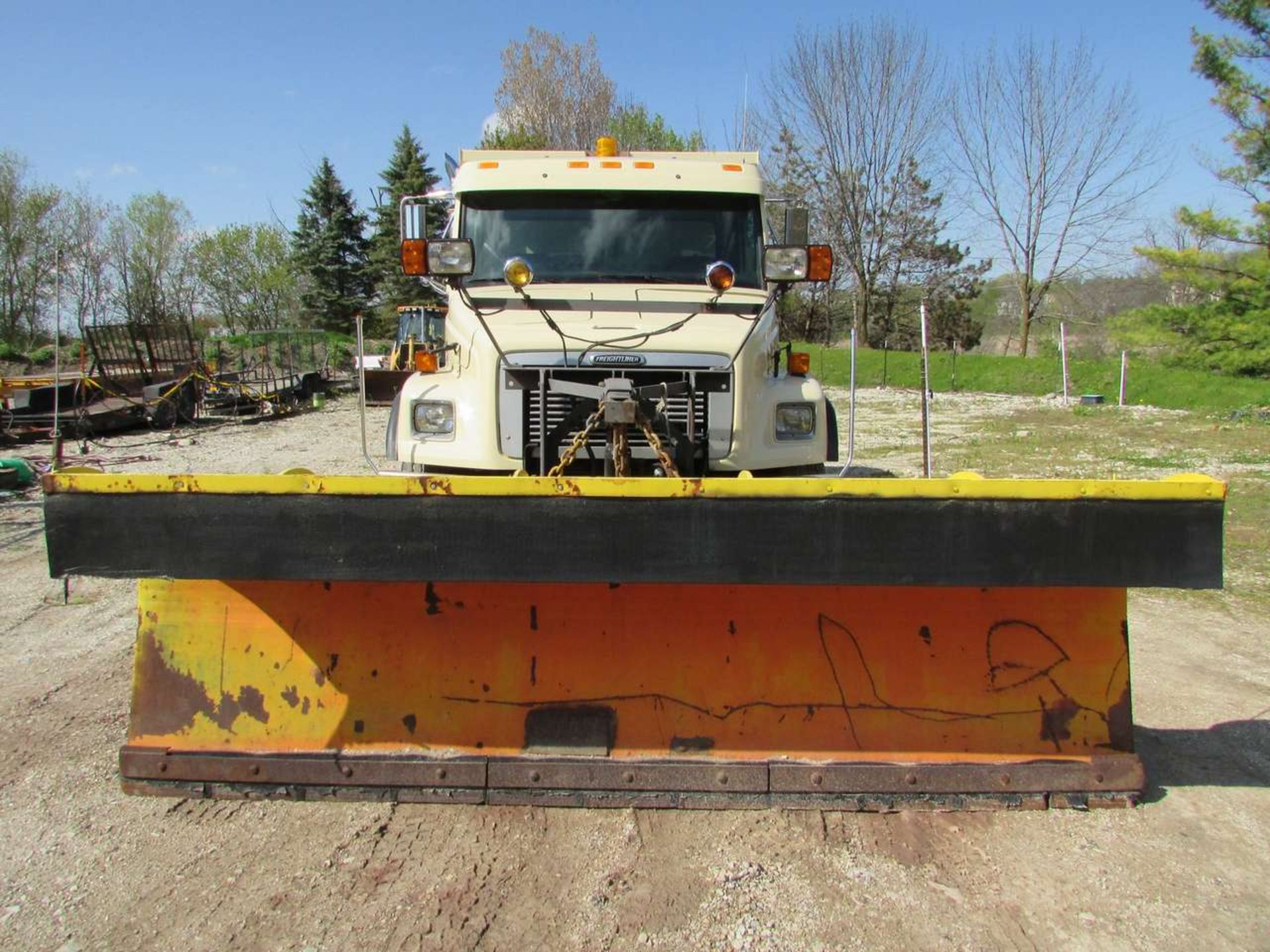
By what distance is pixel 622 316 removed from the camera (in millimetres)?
4344

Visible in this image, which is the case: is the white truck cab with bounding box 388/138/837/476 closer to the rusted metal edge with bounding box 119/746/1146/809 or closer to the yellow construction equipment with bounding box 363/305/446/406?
the rusted metal edge with bounding box 119/746/1146/809

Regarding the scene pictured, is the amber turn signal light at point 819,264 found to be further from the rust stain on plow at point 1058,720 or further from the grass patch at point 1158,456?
the grass patch at point 1158,456

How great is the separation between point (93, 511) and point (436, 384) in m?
1.73

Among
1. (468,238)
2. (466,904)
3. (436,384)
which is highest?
(468,238)

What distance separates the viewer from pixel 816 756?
10.5 ft

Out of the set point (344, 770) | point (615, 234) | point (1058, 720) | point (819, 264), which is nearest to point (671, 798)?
point (344, 770)

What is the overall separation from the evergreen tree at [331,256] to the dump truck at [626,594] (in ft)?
154

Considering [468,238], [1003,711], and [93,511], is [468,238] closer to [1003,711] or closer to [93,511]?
[93,511]

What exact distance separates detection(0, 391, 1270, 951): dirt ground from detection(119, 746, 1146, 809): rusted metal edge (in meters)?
0.10

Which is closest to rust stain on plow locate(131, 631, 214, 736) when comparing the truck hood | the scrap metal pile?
the truck hood

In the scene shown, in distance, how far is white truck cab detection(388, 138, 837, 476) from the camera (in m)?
3.84

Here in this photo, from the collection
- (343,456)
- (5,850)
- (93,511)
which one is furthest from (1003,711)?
(343,456)

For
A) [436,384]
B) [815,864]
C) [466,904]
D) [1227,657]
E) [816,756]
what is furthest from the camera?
[1227,657]

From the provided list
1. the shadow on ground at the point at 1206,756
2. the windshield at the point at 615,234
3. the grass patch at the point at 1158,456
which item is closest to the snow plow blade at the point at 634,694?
the shadow on ground at the point at 1206,756
